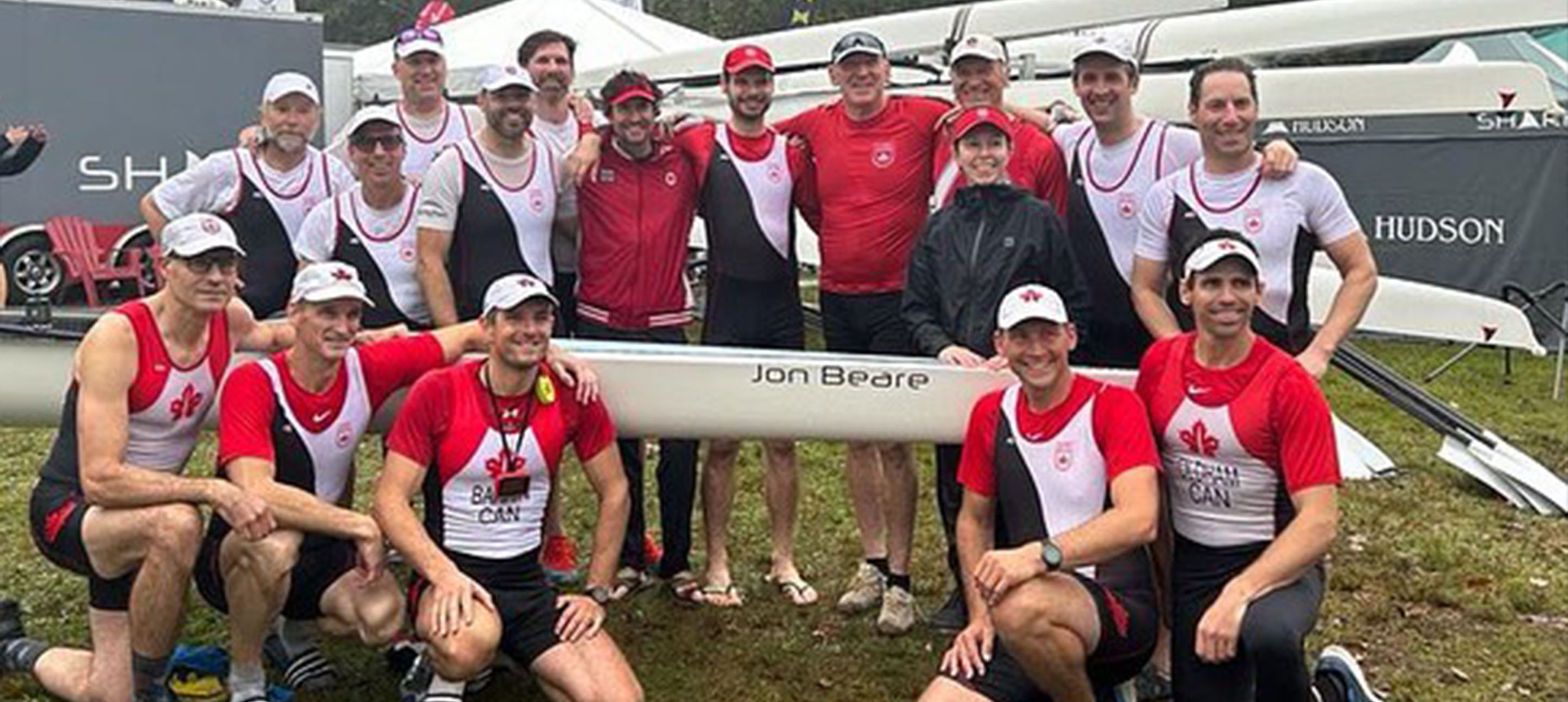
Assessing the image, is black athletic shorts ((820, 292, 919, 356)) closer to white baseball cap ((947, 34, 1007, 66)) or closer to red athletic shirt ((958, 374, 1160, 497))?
white baseball cap ((947, 34, 1007, 66))

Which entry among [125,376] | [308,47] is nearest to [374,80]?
[308,47]

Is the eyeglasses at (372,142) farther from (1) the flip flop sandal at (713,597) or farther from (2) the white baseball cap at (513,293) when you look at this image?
(1) the flip flop sandal at (713,597)

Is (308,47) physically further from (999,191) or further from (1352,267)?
(1352,267)

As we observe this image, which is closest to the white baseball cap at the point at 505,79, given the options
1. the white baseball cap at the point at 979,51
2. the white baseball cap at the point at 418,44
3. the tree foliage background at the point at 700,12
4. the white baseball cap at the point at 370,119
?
the white baseball cap at the point at 370,119

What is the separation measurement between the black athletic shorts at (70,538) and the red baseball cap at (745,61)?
2061mm

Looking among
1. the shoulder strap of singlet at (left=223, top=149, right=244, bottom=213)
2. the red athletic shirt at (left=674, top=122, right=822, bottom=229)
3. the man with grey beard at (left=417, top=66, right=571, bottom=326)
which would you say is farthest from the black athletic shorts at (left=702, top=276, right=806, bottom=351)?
the shoulder strap of singlet at (left=223, top=149, right=244, bottom=213)

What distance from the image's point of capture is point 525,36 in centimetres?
1257

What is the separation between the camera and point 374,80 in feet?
39.6

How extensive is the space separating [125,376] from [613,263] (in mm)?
1467

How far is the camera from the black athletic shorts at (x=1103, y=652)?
3.04 metres

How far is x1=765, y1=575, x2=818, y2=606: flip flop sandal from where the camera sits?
4.55m

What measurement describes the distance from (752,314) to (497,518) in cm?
130

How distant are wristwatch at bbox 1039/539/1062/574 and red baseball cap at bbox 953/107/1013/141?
1205 millimetres

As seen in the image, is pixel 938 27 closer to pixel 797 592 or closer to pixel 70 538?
pixel 797 592
